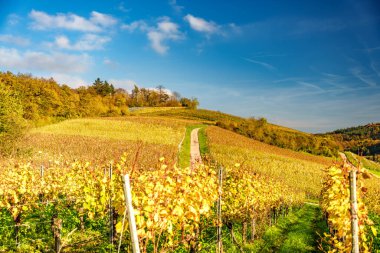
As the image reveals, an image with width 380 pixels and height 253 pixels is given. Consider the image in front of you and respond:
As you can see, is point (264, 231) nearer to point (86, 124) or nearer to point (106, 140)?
point (106, 140)

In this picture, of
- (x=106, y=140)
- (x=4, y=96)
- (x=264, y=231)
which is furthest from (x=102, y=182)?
(x=106, y=140)

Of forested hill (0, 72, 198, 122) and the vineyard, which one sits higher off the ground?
forested hill (0, 72, 198, 122)

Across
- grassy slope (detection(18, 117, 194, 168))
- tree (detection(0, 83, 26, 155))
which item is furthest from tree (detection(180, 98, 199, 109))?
tree (detection(0, 83, 26, 155))

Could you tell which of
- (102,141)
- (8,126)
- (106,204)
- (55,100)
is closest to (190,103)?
(55,100)

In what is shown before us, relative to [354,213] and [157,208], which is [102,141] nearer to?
[157,208]

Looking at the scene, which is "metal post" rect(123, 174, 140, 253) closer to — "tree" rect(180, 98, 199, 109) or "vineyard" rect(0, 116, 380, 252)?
"vineyard" rect(0, 116, 380, 252)

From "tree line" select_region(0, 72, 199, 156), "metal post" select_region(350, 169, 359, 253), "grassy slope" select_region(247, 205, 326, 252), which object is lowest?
"grassy slope" select_region(247, 205, 326, 252)

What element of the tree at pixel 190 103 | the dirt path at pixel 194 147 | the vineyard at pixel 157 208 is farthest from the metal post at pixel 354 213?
the tree at pixel 190 103

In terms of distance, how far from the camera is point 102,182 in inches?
397

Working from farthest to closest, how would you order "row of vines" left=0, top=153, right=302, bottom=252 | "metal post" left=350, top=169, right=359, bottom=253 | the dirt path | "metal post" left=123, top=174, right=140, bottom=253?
1. the dirt path
2. "row of vines" left=0, top=153, right=302, bottom=252
3. "metal post" left=350, top=169, right=359, bottom=253
4. "metal post" left=123, top=174, right=140, bottom=253

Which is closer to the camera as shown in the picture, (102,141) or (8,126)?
(8,126)

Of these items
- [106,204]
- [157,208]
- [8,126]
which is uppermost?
[8,126]

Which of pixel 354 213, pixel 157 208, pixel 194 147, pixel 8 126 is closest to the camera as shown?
pixel 354 213

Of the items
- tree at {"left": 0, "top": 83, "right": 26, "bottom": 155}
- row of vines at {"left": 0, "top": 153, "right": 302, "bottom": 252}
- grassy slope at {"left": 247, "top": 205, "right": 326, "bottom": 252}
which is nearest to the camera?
row of vines at {"left": 0, "top": 153, "right": 302, "bottom": 252}
